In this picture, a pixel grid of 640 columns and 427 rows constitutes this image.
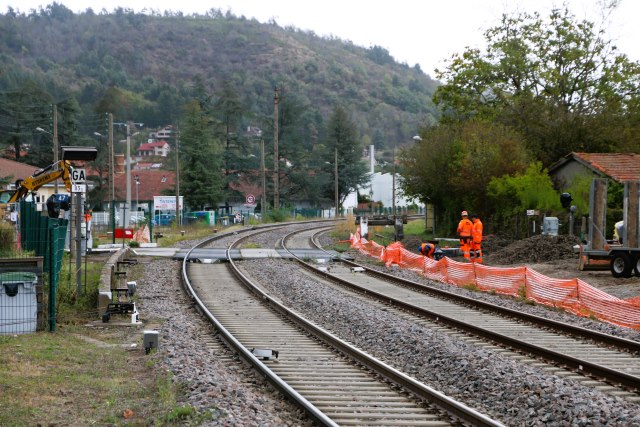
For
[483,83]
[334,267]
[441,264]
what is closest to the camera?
[441,264]

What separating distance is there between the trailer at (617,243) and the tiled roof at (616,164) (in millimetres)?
8214

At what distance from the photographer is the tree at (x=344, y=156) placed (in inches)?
3812

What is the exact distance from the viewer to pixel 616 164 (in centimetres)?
3588

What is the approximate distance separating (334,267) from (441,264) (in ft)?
15.0

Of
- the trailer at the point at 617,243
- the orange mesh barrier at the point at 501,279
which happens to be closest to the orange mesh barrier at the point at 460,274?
the orange mesh barrier at the point at 501,279

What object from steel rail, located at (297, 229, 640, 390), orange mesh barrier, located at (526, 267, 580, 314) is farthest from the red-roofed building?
orange mesh barrier, located at (526, 267, 580, 314)

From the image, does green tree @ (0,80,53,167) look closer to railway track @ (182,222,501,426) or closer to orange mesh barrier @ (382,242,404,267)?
orange mesh barrier @ (382,242,404,267)

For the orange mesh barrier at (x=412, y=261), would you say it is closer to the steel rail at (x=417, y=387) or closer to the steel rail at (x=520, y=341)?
the steel rail at (x=520, y=341)

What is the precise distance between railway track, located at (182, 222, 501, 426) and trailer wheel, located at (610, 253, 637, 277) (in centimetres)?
1140

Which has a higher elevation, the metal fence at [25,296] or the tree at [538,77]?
the tree at [538,77]

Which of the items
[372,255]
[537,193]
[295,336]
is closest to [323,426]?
[295,336]

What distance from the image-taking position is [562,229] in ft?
118

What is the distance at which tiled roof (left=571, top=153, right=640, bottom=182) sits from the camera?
3431 centimetres

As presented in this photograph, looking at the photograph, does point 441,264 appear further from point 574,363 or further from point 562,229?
point 574,363
